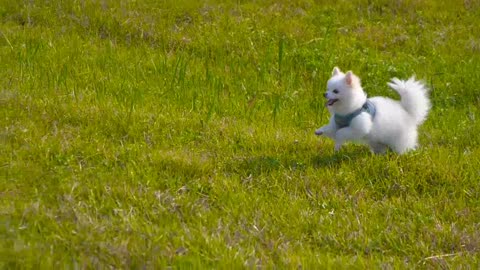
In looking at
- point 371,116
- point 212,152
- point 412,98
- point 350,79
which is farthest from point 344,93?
point 212,152

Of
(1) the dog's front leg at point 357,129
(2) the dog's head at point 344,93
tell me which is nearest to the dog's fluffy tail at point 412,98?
(2) the dog's head at point 344,93

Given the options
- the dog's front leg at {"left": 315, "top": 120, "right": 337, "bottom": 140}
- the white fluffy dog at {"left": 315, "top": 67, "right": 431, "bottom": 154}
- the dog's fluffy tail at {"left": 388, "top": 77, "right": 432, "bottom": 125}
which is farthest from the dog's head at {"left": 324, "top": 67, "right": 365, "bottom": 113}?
the dog's fluffy tail at {"left": 388, "top": 77, "right": 432, "bottom": 125}

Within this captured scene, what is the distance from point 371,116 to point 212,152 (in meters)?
1.87

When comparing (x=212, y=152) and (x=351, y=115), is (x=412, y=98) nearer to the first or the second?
(x=351, y=115)

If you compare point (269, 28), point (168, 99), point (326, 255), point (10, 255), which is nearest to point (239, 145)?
point (168, 99)

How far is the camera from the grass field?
568 cm

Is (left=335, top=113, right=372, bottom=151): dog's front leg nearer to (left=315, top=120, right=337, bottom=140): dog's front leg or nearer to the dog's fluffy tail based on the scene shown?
(left=315, top=120, right=337, bottom=140): dog's front leg

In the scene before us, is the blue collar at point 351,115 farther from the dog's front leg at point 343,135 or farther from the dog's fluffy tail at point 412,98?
the dog's fluffy tail at point 412,98

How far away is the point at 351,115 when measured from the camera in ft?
25.3

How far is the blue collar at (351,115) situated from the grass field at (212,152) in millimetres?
381

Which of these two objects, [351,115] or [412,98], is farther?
[412,98]

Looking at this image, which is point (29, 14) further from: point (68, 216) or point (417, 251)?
point (417, 251)

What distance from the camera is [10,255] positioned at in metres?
5.08

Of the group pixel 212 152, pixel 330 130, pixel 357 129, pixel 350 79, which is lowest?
pixel 212 152
